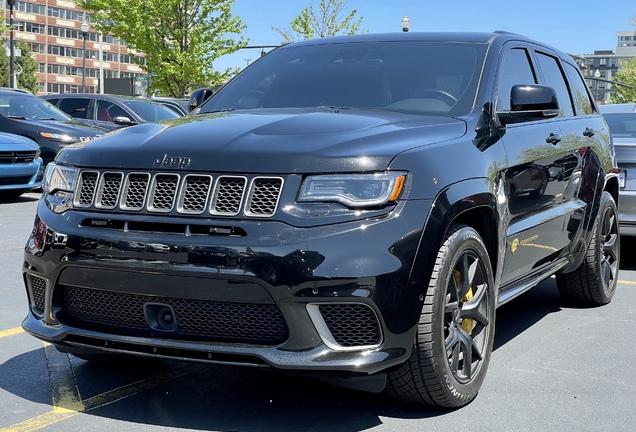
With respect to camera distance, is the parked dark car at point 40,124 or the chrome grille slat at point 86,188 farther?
the parked dark car at point 40,124

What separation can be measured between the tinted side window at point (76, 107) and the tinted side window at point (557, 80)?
43.7 ft

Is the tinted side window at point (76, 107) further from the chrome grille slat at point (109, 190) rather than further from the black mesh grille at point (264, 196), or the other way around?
the black mesh grille at point (264, 196)

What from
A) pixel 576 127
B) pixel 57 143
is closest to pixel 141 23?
pixel 57 143

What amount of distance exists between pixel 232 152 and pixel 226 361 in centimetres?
82

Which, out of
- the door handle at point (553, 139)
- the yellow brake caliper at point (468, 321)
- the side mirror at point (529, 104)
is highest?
the side mirror at point (529, 104)

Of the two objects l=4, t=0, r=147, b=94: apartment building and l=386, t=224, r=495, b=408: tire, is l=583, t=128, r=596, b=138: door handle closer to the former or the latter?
l=386, t=224, r=495, b=408: tire

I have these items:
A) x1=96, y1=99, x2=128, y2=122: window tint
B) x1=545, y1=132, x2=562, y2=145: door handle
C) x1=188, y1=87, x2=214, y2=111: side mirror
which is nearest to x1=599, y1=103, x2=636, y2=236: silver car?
x1=545, y1=132, x2=562, y2=145: door handle

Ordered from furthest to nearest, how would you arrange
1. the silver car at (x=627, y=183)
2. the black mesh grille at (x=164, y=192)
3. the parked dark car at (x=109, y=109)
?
1. the parked dark car at (x=109, y=109)
2. the silver car at (x=627, y=183)
3. the black mesh grille at (x=164, y=192)

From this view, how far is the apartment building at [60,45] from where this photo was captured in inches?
4350

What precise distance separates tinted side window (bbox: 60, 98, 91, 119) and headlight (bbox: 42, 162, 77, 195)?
47.1 feet

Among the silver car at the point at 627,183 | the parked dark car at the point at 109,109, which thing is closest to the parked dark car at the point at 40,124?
the parked dark car at the point at 109,109

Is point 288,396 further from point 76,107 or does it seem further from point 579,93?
point 76,107

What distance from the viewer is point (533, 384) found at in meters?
4.49

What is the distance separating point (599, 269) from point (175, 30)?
109 ft
